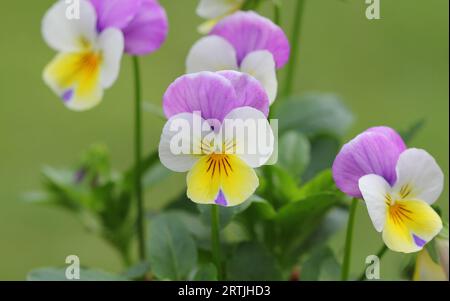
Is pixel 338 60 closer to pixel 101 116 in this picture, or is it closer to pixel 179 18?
pixel 179 18

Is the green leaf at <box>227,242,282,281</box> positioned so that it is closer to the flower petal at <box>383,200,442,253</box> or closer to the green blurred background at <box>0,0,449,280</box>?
the flower petal at <box>383,200,442,253</box>

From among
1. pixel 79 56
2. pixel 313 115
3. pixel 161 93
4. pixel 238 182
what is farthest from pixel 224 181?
pixel 161 93

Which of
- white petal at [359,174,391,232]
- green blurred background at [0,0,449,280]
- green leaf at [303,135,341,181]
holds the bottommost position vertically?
green blurred background at [0,0,449,280]

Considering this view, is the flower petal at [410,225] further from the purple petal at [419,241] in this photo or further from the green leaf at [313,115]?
the green leaf at [313,115]

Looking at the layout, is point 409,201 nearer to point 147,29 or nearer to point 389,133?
point 389,133

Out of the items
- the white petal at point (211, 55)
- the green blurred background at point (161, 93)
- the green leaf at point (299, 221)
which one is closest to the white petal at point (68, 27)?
the white petal at point (211, 55)

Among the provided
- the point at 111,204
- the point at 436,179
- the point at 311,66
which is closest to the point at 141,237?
the point at 111,204

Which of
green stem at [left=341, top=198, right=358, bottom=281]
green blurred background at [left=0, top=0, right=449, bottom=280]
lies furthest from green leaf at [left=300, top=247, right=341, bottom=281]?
green blurred background at [left=0, top=0, right=449, bottom=280]
